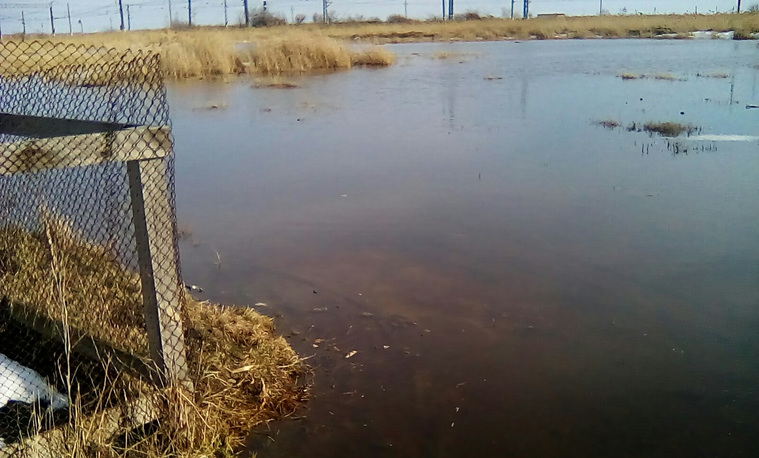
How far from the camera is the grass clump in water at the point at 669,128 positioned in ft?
38.9

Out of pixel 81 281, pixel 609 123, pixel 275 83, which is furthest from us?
pixel 275 83

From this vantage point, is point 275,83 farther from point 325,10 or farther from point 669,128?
point 325,10

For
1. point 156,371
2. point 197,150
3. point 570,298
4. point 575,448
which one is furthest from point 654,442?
point 197,150

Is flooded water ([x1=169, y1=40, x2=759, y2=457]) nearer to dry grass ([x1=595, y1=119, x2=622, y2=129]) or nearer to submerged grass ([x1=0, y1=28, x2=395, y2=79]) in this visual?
dry grass ([x1=595, y1=119, x2=622, y2=129])

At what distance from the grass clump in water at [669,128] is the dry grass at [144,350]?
9.03 metres

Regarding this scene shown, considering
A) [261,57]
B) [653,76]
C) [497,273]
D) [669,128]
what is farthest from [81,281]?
[261,57]

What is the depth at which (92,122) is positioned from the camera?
3.62m

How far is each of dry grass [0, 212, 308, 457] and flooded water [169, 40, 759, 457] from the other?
0.21 meters

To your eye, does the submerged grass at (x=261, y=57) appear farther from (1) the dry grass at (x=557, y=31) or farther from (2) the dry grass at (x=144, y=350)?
(2) the dry grass at (x=144, y=350)

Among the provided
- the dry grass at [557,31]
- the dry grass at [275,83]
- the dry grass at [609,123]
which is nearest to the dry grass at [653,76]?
the dry grass at [609,123]

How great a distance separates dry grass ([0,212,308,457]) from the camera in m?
3.36

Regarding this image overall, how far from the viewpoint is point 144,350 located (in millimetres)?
4027

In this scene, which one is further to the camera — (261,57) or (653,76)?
(261,57)

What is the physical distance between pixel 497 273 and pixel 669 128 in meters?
7.38
